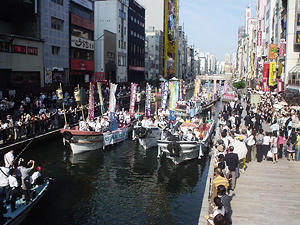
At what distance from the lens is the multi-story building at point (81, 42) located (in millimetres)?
48281

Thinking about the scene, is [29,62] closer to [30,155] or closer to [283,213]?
[30,155]

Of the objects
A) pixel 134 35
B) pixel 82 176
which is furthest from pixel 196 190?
pixel 134 35

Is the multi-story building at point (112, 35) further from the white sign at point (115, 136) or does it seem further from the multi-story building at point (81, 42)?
the white sign at point (115, 136)

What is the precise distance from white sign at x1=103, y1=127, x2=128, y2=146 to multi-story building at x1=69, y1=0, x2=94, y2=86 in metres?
22.4

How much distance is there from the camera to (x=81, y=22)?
5038 cm

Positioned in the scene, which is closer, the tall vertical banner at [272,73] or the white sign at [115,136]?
the white sign at [115,136]

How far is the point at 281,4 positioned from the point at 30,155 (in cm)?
4717

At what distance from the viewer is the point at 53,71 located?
42.9m

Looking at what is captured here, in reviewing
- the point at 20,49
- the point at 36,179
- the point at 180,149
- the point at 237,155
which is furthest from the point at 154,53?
the point at 237,155

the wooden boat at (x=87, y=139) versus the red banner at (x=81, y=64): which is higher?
the red banner at (x=81, y=64)

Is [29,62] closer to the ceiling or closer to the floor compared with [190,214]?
closer to the ceiling

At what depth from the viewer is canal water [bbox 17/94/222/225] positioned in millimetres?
13703

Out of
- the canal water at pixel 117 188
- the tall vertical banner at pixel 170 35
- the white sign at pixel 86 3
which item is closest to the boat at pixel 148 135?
the canal water at pixel 117 188

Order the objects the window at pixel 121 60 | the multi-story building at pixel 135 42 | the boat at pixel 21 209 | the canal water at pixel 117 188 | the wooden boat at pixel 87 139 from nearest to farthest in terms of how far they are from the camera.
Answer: the boat at pixel 21 209
the canal water at pixel 117 188
the wooden boat at pixel 87 139
the window at pixel 121 60
the multi-story building at pixel 135 42
